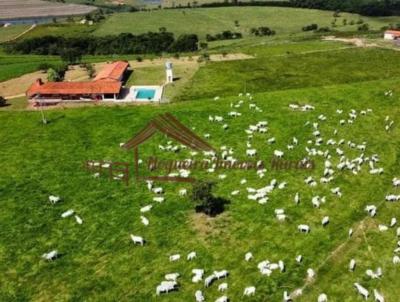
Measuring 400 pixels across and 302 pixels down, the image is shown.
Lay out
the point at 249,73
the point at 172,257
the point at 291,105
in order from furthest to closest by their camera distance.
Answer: the point at 249,73, the point at 291,105, the point at 172,257

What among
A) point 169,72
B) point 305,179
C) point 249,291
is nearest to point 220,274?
point 249,291

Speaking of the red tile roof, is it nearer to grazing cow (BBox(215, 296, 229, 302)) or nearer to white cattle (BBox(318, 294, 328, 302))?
grazing cow (BBox(215, 296, 229, 302))

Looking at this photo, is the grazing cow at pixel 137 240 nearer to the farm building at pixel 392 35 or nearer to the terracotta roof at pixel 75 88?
the terracotta roof at pixel 75 88

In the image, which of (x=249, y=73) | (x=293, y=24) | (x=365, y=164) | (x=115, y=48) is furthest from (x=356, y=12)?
(x=365, y=164)

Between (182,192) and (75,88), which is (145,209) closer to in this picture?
(182,192)

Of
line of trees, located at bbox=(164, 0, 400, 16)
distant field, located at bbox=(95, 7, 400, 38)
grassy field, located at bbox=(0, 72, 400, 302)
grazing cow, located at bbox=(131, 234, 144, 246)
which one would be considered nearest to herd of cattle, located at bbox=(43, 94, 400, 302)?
grazing cow, located at bbox=(131, 234, 144, 246)

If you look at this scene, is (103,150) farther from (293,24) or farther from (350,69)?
(293,24)
